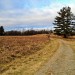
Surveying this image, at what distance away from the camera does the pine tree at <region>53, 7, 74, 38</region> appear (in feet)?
264

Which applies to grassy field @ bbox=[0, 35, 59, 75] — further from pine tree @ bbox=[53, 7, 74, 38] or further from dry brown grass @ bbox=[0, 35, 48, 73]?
pine tree @ bbox=[53, 7, 74, 38]

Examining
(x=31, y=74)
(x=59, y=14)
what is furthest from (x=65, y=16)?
(x=31, y=74)

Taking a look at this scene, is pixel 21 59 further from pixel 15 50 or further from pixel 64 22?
pixel 64 22

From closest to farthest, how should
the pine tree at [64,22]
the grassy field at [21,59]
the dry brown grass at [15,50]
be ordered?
the grassy field at [21,59] < the dry brown grass at [15,50] < the pine tree at [64,22]

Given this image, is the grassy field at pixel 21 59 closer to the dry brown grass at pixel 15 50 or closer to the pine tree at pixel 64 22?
the dry brown grass at pixel 15 50

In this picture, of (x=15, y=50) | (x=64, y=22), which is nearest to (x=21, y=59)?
(x=15, y=50)

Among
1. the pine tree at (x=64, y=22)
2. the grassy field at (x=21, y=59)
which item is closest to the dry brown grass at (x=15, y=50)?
the grassy field at (x=21, y=59)

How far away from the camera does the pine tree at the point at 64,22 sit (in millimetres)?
80562

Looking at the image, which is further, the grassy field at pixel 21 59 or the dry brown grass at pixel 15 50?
the dry brown grass at pixel 15 50

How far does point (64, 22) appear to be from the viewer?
81250mm

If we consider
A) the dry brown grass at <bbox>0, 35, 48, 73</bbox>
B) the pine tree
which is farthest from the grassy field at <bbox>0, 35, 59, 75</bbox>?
the pine tree

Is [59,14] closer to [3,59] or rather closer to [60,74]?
[3,59]

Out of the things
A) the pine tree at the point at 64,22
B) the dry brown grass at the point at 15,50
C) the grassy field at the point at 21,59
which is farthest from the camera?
the pine tree at the point at 64,22

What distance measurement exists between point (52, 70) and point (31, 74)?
1485mm
